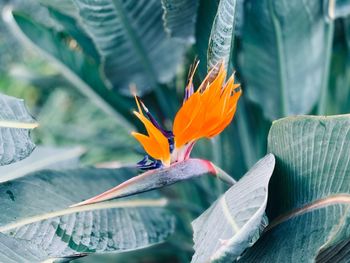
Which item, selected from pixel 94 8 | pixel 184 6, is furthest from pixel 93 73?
pixel 184 6

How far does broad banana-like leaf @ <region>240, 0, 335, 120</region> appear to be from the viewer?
3.29 ft

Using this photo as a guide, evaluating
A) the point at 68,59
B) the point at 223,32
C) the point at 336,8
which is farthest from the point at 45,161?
the point at 336,8

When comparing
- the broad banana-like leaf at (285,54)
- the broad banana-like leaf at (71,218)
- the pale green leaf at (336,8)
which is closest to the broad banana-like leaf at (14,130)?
the broad banana-like leaf at (71,218)

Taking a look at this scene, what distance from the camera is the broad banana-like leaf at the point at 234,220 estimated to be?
0.62m

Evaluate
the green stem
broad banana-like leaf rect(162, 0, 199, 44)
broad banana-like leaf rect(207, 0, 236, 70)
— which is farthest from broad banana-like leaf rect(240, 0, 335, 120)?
broad banana-like leaf rect(207, 0, 236, 70)

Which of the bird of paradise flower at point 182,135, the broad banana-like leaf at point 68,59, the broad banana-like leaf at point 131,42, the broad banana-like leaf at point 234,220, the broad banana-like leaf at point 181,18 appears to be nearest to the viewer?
the broad banana-like leaf at point 234,220

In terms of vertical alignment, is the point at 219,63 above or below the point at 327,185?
above

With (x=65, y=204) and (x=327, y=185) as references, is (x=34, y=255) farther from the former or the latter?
(x=327, y=185)

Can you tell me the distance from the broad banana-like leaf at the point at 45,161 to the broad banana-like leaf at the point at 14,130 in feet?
0.59

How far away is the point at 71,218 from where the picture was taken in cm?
82

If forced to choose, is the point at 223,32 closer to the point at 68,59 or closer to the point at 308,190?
the point at 308,190

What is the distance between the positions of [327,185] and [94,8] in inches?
19.8

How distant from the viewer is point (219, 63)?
77 cm

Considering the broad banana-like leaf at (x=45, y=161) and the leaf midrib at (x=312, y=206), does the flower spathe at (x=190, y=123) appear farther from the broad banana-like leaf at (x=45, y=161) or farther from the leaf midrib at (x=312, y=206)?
the broad banana-like leaf at (x=45, y=161)
